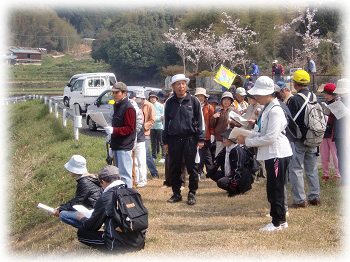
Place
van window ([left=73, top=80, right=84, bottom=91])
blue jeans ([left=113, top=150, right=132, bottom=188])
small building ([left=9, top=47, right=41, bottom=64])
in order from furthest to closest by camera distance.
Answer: small building ([left=9, top=47, right=41, bottom=64]), van window ([left=73, top=80, right=84, bottom=91]), blue jeans ([left=113, top=150, right=132, bottom=188])

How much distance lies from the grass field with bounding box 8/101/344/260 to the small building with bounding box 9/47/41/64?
269 feet

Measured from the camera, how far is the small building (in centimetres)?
9131

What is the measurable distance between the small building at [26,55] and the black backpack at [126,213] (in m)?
88.2

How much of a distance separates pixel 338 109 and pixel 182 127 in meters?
2.64

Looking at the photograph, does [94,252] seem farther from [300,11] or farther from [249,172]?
[300,11]

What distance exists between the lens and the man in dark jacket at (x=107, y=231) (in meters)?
6.19

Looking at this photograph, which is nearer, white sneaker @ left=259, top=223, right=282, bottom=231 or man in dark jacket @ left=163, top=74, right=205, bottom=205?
white sneaker @ left=259, top=223, right=282, bottom=231

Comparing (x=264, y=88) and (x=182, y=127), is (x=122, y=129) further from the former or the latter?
(x=264, y=88)

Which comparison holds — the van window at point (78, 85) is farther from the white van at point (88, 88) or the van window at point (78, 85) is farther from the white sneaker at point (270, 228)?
the white sneaker at point (270, 228)

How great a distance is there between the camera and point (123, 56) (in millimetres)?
66562

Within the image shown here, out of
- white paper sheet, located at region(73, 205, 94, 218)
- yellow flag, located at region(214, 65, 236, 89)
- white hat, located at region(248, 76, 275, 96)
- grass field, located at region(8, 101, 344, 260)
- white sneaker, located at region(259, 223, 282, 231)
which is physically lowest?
grass field, located at region(8, 101, 344, 260)

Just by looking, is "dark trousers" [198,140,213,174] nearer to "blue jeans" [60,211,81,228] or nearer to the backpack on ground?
the backpack on ground

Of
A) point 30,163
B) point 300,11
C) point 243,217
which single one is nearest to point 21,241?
point 243,217

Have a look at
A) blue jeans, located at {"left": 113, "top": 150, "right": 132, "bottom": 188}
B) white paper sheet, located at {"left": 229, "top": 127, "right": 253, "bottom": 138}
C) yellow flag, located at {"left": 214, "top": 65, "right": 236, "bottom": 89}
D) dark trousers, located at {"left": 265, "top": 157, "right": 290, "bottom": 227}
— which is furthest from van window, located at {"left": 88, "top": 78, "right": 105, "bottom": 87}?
dark trousers, located at {"left": 265, "top": 157, "right": 290, "bottom": 227}
